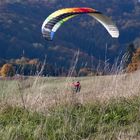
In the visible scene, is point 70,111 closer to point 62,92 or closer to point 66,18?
point 62,92

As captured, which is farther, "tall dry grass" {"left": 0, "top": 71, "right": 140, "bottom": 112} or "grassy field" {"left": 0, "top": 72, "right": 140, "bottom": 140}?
"tall dry grass" {"left": 0, "top": 71, "right": 140, "bottom": 112}

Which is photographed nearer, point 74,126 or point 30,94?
point 74,126

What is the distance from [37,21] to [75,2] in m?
41.4

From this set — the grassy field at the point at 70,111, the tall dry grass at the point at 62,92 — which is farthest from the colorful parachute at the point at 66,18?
the grassy field at the point at 70,111

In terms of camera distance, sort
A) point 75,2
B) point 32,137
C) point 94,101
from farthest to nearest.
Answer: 1. point 75,2
2. point 94,101
3. point 32,137

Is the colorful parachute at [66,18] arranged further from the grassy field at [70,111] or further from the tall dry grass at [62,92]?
the grassy field at [70,111]

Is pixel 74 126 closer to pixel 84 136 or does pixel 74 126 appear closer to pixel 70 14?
pixel 84 136

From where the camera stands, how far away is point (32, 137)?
14.4 feet

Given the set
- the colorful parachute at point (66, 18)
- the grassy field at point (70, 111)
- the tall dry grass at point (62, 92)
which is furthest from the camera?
the colorful parachute at point (66, 18)

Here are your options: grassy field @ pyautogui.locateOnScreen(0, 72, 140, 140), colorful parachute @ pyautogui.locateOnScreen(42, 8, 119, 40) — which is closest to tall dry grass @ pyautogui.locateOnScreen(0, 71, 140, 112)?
grassy field @ pyautogui.locateOnScreen(0, 72, 140, 140)

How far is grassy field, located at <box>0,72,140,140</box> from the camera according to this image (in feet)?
14.8

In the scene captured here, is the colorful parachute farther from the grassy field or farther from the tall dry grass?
the grassy field

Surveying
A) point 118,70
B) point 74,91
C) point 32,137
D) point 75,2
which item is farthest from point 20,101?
point 75,2

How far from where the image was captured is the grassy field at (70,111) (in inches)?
177
